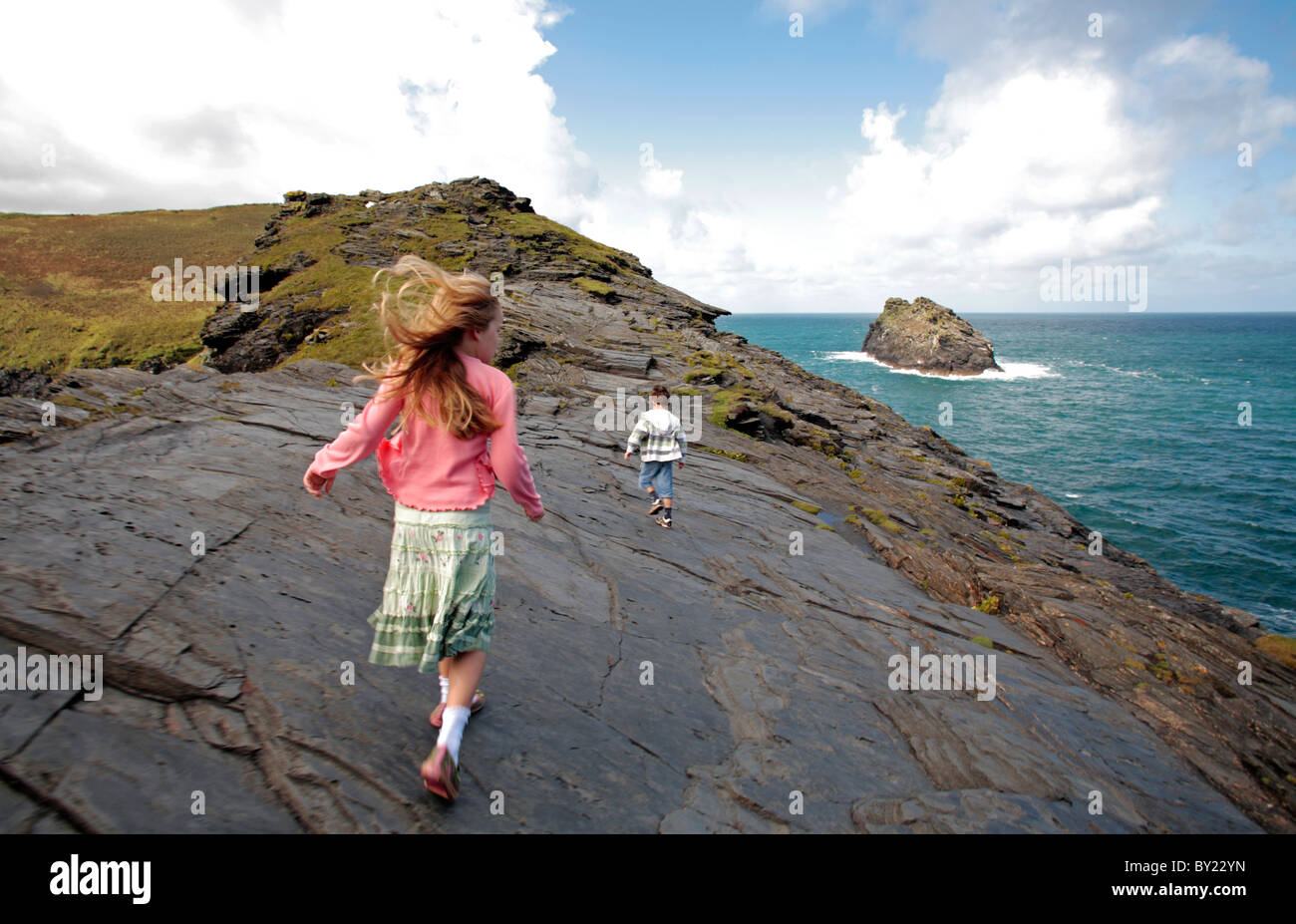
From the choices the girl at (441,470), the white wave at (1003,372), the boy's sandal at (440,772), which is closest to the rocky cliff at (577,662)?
the boy's sandal at (440,772)

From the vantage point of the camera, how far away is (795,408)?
27172 millimetres

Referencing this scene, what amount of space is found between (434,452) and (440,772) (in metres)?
2.10

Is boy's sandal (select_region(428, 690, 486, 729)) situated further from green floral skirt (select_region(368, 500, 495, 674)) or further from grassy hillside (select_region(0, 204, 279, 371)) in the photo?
grassy hillside (select_region(0, 204, 279, 371))

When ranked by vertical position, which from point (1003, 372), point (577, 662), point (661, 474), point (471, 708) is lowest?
point (577, 662)

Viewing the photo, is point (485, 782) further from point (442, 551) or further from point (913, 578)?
point (913, 578)

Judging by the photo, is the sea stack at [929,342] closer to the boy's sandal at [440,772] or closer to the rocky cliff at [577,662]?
the rocky cliff at [577,662]

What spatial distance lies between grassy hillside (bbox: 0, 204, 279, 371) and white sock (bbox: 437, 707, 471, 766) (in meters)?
59.9

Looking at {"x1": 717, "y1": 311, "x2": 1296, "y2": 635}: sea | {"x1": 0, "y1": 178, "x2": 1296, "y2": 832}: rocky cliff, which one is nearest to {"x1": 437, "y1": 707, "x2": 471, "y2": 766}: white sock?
{"x1": 0, "y1": 178, "x2": 1296, "y2": 832}: rocky cliff

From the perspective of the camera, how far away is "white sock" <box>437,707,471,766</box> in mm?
3838

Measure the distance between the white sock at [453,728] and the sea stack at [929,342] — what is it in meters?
134

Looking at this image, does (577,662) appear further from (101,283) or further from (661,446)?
(101,283)

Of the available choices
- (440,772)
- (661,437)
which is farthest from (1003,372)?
(440,772)

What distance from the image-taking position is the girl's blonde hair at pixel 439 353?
12.0 ft

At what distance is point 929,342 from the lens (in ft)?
412
